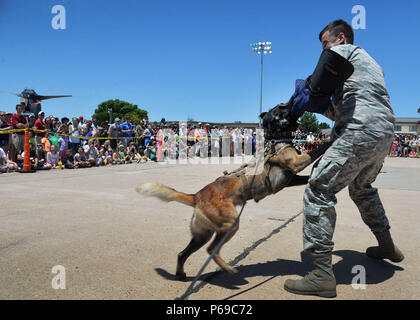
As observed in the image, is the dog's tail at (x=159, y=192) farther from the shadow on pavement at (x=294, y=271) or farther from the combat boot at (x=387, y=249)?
the combat boot at (x=387, y=249)

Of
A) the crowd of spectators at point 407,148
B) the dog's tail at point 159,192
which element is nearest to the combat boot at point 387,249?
the dog's tail at point 159,192

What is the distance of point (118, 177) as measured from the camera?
30.2 ft

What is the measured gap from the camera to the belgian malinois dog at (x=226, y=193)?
260cm

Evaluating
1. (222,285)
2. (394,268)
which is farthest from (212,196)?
(394,268)

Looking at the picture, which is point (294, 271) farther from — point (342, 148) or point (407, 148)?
point (407, 148)

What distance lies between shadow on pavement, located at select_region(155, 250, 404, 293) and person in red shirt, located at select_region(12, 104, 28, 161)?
10032 mm

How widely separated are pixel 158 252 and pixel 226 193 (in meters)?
1.19

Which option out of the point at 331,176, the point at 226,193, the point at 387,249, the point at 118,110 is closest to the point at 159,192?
the point at 226,193

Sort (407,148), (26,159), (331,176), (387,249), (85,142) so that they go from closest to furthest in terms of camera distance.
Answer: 1. (331,176)
2. (387,249)
3. (26,159)
4. (85,142)
5. (407,148)

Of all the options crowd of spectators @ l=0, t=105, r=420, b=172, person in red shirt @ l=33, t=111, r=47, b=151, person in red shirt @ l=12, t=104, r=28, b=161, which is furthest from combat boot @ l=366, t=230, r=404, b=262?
person in red shirt @ l=33, t=111, r=47, b=151

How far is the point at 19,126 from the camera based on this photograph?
34.8 feet

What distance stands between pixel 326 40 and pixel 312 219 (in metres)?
1.56

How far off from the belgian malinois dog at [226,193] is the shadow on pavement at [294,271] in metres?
0.20

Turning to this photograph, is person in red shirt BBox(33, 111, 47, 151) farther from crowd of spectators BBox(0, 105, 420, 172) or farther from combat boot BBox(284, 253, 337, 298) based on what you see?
combat boot BBox(284, 253, 337, 298)
